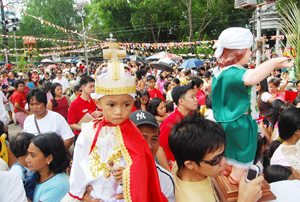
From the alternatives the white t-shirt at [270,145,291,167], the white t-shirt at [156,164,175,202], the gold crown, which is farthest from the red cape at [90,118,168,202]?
the white t-shirt at [270,145,291,167]

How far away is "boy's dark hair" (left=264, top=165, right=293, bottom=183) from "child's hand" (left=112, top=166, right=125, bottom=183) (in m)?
1.58

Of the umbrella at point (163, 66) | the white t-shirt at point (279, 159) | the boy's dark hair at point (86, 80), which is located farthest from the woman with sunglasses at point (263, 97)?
the umbrella at point (163, 66)

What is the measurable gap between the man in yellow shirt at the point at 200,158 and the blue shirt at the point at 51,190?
4.35 ft

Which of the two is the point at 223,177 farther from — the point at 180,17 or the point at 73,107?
the point at 180,17

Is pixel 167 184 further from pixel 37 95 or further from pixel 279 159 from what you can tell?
pixel 37 95

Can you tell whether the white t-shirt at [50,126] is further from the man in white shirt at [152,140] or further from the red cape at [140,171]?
the red cape at [140,171]

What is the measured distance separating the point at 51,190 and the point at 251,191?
6.19ft

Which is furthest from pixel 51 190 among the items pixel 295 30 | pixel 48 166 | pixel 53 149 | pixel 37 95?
pixel 295 30

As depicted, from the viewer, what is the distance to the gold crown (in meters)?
1.74

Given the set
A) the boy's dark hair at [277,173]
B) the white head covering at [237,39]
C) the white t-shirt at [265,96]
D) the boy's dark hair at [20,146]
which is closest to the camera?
the white head covering at [237,39]

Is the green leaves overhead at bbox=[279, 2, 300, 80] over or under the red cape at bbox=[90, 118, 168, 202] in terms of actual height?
over

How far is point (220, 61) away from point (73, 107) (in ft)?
9.89

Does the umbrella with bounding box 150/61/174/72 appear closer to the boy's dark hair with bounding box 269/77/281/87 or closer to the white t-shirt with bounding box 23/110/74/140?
the boy's dark hair with bounding box 269/77/281/87

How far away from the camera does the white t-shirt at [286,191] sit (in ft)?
5.57
